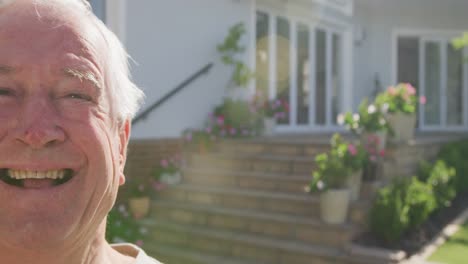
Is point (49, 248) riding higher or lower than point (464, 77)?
lower

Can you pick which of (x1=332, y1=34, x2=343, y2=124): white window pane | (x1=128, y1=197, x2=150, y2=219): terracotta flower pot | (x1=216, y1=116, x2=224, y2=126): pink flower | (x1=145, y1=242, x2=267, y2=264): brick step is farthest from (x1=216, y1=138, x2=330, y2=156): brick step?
(x1=332, y1=34, x2=343, y2=124): white window pane

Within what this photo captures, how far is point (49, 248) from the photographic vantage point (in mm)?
878

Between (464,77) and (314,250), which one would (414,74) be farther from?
(314,250)

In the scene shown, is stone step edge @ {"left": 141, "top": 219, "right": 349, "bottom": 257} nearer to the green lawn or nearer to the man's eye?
the green lawn

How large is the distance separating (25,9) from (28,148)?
282 millimetres

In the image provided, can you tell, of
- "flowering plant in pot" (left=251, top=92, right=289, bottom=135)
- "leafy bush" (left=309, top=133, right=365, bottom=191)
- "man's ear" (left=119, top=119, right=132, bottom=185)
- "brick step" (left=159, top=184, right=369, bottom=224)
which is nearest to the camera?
"man's ear" (left=119, top=119, right=132, bottom=185)

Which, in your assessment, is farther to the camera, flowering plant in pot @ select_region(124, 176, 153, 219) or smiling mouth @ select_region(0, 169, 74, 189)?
flowering plant in pot @ select_region(124, 176, 153, 219)

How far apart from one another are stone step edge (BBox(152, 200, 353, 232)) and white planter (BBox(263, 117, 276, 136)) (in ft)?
7.09

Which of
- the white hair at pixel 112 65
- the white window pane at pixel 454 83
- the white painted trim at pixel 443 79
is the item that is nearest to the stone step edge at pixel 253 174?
the white hair at pixel 112 65

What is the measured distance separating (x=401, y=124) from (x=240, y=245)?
262cm

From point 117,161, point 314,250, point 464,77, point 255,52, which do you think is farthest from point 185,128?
point 464,77

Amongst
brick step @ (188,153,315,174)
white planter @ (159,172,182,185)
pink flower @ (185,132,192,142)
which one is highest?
pink flower @ (185,132,192,142)

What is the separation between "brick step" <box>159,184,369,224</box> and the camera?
511 centimetres

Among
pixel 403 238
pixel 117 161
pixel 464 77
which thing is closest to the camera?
pixel 117 161
